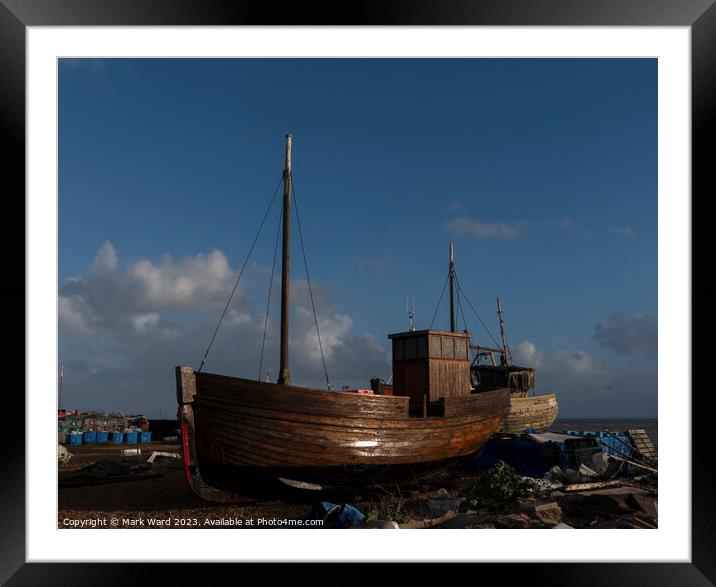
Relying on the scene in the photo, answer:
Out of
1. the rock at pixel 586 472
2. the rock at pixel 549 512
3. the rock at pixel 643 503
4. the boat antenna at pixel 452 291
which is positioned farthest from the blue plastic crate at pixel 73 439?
the rock at pixel 643 503

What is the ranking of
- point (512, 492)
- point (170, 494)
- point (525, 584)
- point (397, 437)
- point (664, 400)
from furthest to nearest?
point (170, 494), point (397, 437), point (512, 492), point (664, 400), point (525, 584)

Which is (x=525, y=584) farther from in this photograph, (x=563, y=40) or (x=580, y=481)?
(x=563, y=40)

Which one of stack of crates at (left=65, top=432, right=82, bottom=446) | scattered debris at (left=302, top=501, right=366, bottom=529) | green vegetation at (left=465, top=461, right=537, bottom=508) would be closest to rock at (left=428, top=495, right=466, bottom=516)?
green vegetation at (left=465, top=461, right=537, bottom=508)

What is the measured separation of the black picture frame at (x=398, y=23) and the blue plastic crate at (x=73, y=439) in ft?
68.4

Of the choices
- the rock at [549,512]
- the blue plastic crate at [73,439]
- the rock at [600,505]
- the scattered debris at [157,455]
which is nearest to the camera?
the rock at [549,512]

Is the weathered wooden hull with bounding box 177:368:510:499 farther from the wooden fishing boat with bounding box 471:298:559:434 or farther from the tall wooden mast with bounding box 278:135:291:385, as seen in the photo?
the wooden fishing boat with bounding box 471:298:559:434

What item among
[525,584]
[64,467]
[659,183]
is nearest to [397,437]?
[525,584]

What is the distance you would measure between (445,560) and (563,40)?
6624mm

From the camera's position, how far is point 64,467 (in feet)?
53.5

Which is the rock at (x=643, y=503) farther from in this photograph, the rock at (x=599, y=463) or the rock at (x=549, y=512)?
the rock at (x=599, y=463)

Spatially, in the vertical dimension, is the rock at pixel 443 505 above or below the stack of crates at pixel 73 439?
above

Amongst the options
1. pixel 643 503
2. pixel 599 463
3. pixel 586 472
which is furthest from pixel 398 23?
pixel 599 463

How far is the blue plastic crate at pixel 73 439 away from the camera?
24422mm

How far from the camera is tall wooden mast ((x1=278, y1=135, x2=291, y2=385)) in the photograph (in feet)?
35.3
